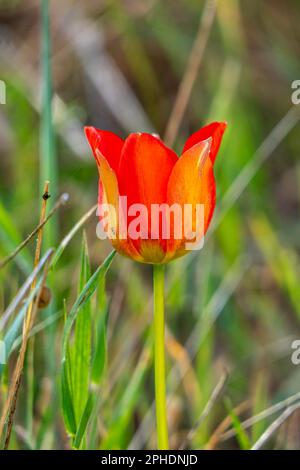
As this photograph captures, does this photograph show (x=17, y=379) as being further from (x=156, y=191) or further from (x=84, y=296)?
(x=156, y=191)

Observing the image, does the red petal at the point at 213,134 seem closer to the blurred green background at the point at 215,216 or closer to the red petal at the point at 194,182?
the red petal at the point at 194,182

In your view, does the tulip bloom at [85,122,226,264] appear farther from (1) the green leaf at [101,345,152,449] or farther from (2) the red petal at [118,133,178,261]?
(1) the green leaf at [101,345,152,449]

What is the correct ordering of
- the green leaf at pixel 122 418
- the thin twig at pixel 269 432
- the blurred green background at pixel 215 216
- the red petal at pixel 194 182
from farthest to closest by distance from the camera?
1. the blurred green background at pixel 215 216
2. the green leaf at pixel 122 418
3. the thin twig at pixel 269 432
4. the red petal at pixel 194 182

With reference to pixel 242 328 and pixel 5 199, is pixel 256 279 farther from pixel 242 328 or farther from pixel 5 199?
pixel 5 199

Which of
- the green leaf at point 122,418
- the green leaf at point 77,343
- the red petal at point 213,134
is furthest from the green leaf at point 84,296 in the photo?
the green leaf at point 122,418

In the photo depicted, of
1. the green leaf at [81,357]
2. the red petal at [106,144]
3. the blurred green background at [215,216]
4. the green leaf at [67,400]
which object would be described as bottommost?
the green leaf at [67,400]
